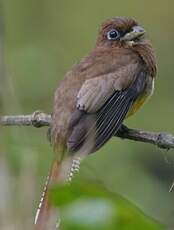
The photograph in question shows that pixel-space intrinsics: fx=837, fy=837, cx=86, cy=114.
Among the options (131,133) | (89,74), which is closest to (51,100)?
(89,74)

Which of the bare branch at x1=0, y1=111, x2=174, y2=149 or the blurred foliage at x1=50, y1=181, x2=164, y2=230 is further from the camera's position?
the bare branch at x1=0, y1=111, x2=174, y2=149

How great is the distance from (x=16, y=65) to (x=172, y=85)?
2.01 m

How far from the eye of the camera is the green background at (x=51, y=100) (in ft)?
6.43

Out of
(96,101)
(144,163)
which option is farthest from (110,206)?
(144,163)

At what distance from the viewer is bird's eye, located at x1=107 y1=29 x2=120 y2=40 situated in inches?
186

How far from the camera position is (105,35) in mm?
4777

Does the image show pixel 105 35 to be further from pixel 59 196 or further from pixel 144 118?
pixel 59 196

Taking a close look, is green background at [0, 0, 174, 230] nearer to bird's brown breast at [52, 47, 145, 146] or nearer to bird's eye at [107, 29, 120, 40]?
bird's brown breast at [52, 47, 145, 146]

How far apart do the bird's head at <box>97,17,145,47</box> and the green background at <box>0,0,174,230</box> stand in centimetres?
39

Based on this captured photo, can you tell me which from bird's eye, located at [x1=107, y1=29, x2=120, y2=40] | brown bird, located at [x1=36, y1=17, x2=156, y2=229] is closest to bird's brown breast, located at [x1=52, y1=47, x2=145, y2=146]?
brown bird, located at [x1=36, y1=17, x2=156, y2=229]

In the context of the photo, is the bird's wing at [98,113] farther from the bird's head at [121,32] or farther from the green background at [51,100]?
the bird's head at [121,32]

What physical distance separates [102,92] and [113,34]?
0.76 meters

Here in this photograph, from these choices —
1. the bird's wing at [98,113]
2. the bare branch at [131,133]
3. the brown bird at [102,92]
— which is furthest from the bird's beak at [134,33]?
the bare branch at [131,133]

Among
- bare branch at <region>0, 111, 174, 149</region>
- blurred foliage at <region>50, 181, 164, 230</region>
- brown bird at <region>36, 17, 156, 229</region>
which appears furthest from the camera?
brown bird at <region>36, 17, 156, 229</region>
